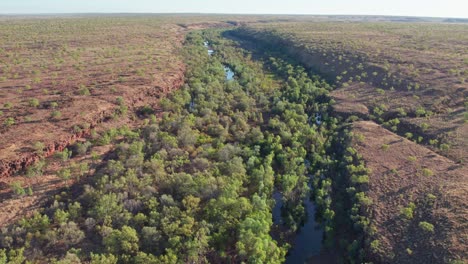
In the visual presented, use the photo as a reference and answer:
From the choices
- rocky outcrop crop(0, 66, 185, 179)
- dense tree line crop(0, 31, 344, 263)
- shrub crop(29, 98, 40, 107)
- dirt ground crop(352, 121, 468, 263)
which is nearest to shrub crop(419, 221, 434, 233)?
dirt ground crop(352, 121, 468, 263)

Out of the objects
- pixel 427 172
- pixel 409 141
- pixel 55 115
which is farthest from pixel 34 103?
pixel 409 141

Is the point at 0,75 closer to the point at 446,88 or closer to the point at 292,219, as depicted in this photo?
the point at 292,219

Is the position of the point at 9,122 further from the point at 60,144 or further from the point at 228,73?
the point at 228,73

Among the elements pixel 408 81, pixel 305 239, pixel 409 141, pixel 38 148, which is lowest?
pixel 305 239

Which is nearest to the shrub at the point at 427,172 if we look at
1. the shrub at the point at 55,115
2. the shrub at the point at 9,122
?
the shrub at the point at 55,115

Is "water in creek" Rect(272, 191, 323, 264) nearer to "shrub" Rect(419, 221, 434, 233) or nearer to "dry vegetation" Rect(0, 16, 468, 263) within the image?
"dry vegetation" Rect(0, 16, 468, 263)

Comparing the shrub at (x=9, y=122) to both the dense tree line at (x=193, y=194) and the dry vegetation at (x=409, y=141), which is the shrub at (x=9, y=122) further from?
the dry vegetation at (x=409, y=141)

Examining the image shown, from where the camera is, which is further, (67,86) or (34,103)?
(67,86)
